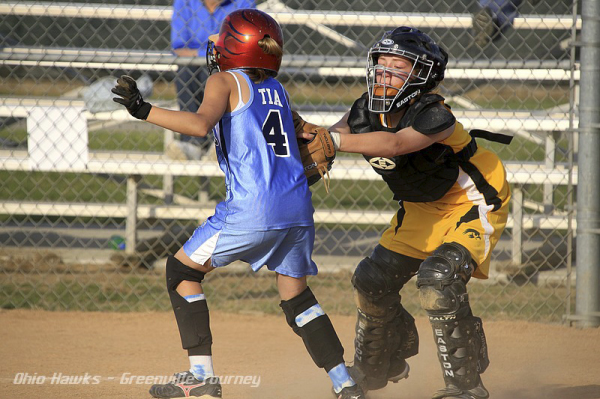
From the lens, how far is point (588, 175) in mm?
4812

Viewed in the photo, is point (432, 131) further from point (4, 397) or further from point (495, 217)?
point (4, 397)

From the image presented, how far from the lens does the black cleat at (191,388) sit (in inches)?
122

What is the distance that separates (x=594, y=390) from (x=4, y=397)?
2.96 metres

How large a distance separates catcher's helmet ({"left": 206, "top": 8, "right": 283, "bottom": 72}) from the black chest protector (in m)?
0.57

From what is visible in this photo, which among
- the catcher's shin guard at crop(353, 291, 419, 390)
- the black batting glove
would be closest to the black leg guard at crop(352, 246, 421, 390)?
the catcher's shin guard at crop(353, 291, 419, 390)

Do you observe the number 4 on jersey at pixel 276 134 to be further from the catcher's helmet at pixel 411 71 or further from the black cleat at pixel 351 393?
the black cleat at pixel 351 393

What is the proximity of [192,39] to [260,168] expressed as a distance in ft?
11.6

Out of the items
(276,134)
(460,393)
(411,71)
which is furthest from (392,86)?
(460,393)

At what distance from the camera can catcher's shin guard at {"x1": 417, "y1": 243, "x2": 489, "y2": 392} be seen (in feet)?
10.5

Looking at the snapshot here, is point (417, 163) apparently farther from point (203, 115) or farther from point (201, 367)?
point (201, 367)

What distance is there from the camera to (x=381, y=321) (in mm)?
3629

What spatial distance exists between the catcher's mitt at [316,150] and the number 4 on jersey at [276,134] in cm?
10

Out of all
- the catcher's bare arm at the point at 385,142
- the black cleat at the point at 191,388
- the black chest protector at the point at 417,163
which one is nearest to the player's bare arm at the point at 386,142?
Result: the catcher's bare arm at the point at 385,142

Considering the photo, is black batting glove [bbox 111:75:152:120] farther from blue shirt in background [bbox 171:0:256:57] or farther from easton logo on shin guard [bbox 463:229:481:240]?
blue shirt in background [bbox 171:0:256:57]
